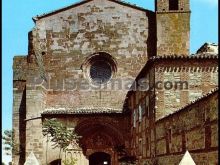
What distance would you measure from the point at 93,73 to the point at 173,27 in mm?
5291

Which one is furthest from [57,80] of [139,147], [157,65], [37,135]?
[157,65]

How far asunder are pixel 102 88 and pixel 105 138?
287cm

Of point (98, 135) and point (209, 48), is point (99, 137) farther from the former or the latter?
point (209, 48)

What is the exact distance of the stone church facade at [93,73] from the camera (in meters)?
23.9

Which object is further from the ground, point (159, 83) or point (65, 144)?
point (159, 83)

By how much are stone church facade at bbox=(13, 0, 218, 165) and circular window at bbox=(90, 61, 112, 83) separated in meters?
0.06

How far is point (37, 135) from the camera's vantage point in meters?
23.2

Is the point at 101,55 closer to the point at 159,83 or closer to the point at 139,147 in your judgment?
the point at 139,147

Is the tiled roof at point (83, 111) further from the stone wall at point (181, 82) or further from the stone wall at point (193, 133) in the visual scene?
the stone wall at point (193, 133)

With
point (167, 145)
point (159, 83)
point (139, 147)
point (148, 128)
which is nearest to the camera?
point (167, 145)

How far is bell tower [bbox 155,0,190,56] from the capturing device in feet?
80.6

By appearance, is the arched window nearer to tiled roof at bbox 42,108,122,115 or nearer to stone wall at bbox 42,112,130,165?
tiled roof at bbox 42,108,122,115

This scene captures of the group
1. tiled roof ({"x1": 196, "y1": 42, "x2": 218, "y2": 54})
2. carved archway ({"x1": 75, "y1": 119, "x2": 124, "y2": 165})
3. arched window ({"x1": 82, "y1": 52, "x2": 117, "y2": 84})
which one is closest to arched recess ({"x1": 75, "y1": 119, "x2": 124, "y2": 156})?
carved archway ({"x1": 75, "y1": 119, "x2": 124, "y2": 165})

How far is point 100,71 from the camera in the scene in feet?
85.1
